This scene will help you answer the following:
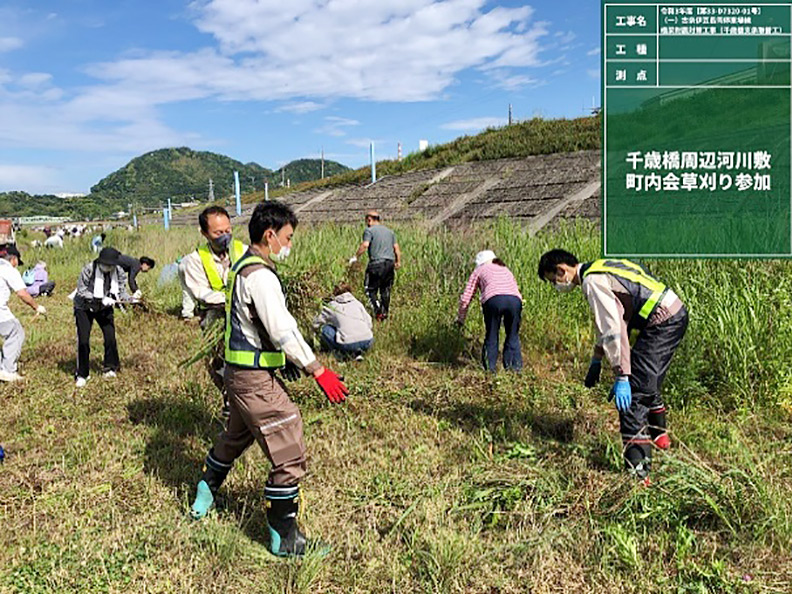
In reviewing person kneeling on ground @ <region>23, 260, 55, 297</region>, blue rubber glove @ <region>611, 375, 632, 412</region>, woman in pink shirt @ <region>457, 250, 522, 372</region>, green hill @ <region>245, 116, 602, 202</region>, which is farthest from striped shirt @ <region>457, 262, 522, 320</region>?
person kneeling on ground @ <region>23, 260, 55, 297</region>

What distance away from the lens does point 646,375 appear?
12.2 feet

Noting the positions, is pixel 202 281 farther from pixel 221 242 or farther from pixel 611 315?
pixel 611 315

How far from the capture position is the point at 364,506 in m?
3.47

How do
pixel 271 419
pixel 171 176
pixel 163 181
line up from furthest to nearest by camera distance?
pixel 171 176
pixel 163 181
pixel 271 419

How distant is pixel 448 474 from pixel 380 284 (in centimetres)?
543

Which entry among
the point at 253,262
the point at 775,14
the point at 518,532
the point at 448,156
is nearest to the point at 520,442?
the point at 518,532

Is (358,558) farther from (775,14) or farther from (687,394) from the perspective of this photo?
(775,14)

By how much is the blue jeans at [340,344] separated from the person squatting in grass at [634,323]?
137 inches

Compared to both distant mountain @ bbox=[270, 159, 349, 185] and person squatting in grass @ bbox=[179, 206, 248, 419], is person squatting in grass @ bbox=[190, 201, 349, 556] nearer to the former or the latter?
person squatting in grass @ bbox=[179, 206, 248, 419]

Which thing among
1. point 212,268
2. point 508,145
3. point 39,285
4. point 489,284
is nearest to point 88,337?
point 212,268

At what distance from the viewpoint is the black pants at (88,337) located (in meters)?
6.29

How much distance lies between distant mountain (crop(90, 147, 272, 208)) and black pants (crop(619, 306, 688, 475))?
11224 centimetres

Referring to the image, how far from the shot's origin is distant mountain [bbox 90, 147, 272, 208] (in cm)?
12573

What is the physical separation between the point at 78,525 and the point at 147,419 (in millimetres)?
1787
